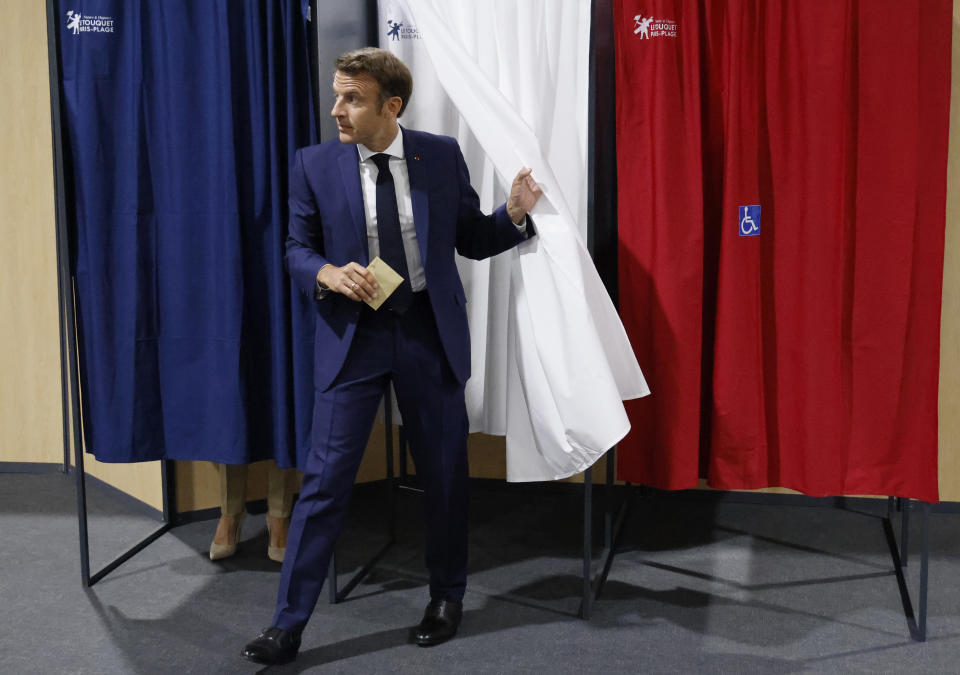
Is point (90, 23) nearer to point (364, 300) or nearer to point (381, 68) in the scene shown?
point (381, 68)

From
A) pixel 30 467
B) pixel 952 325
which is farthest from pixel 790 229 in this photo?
pixel 30 467

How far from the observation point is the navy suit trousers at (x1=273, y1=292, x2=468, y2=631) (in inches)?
86.8

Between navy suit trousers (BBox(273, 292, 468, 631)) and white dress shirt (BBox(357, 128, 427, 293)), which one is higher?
white dress shirt (BBox(357, 128, 427, 293))

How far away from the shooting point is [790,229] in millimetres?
2643

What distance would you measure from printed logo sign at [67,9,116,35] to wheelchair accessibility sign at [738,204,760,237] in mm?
1870

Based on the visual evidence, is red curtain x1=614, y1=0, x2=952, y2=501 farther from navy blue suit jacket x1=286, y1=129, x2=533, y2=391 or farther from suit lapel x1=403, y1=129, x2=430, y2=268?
suit lapel x1=403, y1=129, x2=430, y2=268

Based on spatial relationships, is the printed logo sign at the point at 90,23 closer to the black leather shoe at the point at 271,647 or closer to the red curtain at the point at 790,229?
the red curtain at the point at 790,229

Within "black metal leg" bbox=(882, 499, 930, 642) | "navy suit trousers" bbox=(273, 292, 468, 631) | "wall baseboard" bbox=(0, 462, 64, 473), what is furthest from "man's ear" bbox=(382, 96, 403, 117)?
"wall baseboard" bbox=(0, 462, 64, 473)

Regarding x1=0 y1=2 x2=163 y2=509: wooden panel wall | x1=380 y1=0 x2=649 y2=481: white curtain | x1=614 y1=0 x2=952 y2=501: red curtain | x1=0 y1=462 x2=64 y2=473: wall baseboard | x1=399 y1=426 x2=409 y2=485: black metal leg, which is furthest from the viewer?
x1=0 y1=462 x2=64 y2=473: wall baseboard

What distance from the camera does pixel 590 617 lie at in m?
2.53

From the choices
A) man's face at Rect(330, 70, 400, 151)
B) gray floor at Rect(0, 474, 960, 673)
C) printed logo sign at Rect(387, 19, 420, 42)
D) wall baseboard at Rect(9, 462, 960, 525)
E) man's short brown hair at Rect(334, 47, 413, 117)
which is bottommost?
gray floor at Rect(0, 474, 960, 673)

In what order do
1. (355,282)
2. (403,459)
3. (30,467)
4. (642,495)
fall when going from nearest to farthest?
(355,282)
(403,459)
(642,495)
(30,467)

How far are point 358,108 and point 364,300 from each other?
1.53 ft

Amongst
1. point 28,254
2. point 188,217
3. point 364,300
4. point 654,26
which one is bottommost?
point 364,300
